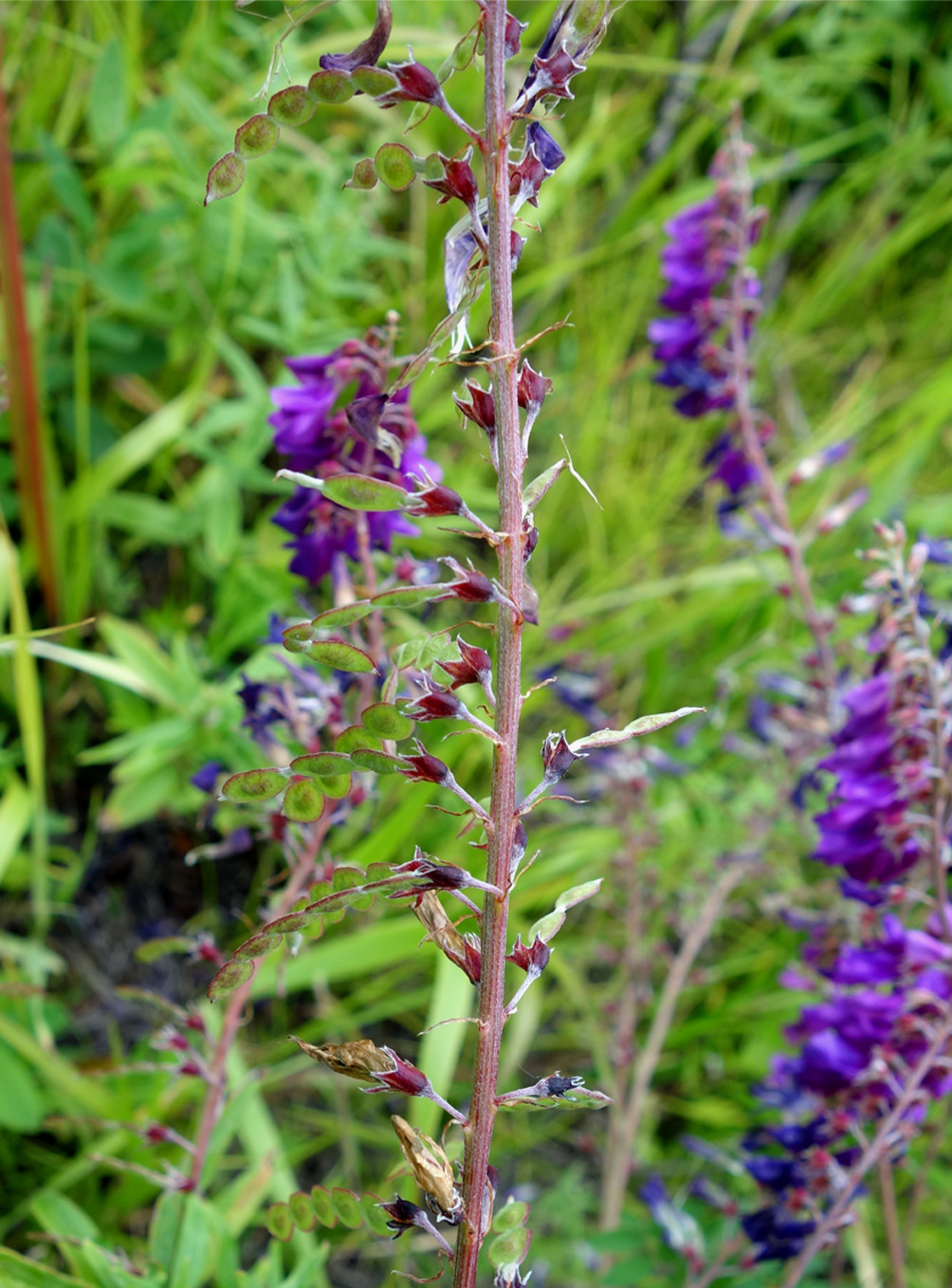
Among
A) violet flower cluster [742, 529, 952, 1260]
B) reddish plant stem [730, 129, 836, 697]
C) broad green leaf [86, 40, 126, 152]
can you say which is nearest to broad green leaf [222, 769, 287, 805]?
violet flower cluster [742, 529, 952, 1260]

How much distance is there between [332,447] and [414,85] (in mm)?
426

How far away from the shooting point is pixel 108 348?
67.7 inches

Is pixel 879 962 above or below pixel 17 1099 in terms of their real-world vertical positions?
above

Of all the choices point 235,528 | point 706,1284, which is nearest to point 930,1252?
point 706,1284

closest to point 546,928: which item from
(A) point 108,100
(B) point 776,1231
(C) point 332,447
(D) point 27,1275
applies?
(C) point 332,447

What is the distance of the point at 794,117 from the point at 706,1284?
105 inches

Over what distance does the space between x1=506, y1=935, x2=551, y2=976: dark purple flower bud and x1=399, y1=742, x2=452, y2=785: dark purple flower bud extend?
106 mm

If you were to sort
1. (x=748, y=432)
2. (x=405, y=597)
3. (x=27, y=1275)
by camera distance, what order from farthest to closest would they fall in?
(x=748, y=432) → (x=27, y=1275) → (x=405, y=597)

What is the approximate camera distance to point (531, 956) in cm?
56

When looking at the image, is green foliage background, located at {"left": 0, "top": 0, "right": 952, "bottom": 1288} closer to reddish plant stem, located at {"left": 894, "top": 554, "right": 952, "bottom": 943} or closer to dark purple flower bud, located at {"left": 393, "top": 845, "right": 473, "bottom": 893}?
reddish plant stem, located at {"left": 894, "top": 554, "right": 952, "bottom": 943}

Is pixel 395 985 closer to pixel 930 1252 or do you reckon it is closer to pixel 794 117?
pixel 930 1252

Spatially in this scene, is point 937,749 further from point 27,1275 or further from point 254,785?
point 27,1275

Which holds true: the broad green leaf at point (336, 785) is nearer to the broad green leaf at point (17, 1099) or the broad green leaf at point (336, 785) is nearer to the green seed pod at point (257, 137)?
the green seed pod at point (257, 137)

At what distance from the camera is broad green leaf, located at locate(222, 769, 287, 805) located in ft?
1.82
